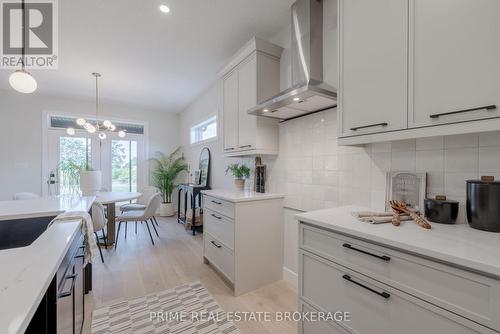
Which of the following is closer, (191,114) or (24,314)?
(24,314)

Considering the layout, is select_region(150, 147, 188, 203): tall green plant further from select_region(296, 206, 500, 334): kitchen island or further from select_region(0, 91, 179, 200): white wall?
select_region(296, 206, 500, 334): kitchen island

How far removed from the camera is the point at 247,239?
2.07 meters

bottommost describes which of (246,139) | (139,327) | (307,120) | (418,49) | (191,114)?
(139,327)

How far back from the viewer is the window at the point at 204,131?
4.07 m

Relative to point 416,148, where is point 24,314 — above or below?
below

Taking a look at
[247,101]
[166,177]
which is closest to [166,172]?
[166,177]

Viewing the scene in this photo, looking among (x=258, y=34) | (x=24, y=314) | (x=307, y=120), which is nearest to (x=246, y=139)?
(x=307, y=120)

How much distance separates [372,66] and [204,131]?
12.2 feet

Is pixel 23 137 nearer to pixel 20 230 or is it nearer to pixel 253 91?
pixel 20 230

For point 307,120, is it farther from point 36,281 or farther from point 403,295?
point 36,281

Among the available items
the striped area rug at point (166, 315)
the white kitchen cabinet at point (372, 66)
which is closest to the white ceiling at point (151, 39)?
the white kitchen cabinet at point (372, 66)

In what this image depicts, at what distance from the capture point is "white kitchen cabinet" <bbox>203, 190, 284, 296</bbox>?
2.03 m

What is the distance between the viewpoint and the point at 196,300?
194 cm

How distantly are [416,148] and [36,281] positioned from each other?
186cm
